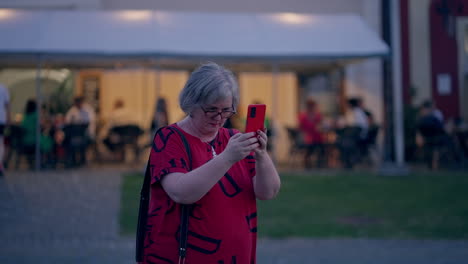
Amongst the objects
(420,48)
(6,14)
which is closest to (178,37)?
(6,14)

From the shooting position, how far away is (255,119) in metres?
2.32

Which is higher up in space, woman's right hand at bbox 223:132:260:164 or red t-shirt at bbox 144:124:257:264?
woman's right hand at bbox 223:132:260:164

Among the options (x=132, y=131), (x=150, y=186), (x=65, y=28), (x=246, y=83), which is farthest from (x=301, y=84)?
(x=150, y=186)

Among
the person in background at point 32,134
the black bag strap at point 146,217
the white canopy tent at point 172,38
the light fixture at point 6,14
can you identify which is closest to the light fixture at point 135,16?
the white canopy tent at point 172,38

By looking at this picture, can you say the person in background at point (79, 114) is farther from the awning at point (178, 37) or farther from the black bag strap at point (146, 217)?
the black bag strap at point (146, 217)

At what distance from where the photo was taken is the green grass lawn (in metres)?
7.48

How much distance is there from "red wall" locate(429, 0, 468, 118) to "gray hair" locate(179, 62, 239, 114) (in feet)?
51.6

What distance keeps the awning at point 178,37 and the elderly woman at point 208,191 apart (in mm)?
9974

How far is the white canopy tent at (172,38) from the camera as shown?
486 inches

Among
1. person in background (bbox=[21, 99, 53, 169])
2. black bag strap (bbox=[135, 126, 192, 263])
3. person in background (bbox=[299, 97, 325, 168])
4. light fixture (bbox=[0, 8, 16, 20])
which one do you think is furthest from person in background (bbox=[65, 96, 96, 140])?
black bag strap (bbox=[135, 126, 192, 263])

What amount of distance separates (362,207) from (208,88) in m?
7.09

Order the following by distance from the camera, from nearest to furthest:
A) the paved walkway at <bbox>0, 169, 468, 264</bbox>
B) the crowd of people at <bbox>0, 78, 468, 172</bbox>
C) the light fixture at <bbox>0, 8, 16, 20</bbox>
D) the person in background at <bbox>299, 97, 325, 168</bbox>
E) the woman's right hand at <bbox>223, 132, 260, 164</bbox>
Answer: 1. the woman's right hand at <bbox>223, 132, 260, 164</bbox>
2. the paved walkway at <bbox>0, 169, 468, 264</bbox>
3. the crowd of people at <bbox>0, 78, 468, 172</bbox>
4. the light fixture at <bbox>0, 8, 16, 20</bbox>
5. the person in background at <bbox>299, 97, 325, 168</bbox>

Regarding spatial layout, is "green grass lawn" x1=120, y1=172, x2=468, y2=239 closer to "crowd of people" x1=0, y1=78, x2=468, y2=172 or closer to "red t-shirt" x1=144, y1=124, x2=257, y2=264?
"crowd of people" x1=0, y1=78, x2=468, y2=172

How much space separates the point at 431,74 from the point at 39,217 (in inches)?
497
